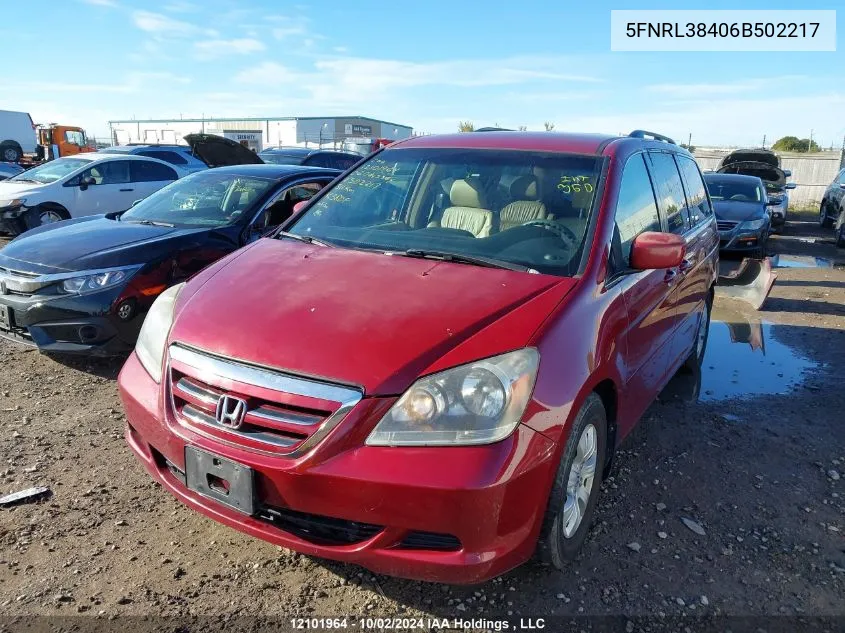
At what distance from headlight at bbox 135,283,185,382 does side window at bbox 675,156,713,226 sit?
139 inches

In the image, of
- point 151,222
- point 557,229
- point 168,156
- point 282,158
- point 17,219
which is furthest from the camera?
point 282,158

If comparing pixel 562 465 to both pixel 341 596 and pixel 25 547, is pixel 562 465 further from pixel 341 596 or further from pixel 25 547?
pixel 25 547

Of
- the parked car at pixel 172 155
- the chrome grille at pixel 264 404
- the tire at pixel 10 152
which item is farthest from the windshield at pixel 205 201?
the tire at pixel 10 152

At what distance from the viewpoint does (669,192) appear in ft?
13.4

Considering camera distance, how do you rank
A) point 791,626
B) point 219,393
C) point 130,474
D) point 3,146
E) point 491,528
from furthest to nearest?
1. point 3,146
2. point 130,474
3. point 791,626
4. point 219,393
5. point 491,528

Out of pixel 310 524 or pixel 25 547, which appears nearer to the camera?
pixel 310 524

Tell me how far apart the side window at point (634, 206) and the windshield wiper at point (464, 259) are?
57cm

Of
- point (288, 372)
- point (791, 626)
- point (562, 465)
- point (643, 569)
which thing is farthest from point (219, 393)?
point (791, 626)

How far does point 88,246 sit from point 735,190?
11.3m

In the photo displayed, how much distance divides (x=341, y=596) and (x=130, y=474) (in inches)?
59.2

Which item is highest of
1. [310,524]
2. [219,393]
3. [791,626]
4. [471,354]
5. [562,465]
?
[471,354]

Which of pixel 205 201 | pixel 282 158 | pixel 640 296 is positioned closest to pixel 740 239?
pixel 640 296

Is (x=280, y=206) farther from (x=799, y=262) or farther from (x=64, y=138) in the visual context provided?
(x=64, y=138)

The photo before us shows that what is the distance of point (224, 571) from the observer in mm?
2609
